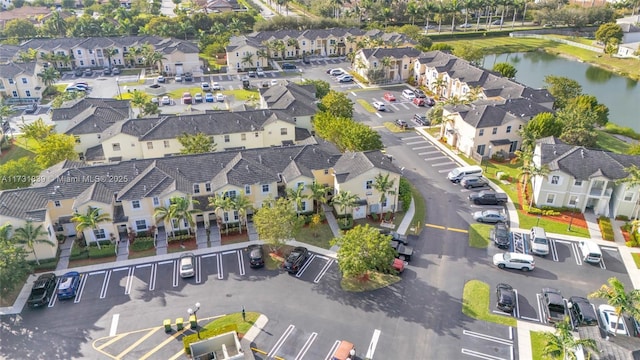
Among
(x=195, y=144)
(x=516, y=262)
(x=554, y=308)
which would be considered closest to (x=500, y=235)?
(x=516, y=262)

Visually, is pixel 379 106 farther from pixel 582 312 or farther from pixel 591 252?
pixel 582 312

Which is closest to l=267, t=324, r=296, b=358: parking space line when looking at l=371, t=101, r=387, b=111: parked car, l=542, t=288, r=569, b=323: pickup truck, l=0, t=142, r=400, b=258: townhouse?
l=0, t=142, r=400, b=258: townhouse

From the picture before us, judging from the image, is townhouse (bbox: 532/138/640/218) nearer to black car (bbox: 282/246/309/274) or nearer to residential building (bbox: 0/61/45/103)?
black car (bbox: 282/246/309/274)

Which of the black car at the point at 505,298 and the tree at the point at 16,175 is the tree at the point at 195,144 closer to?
the tree at the point at 16,175

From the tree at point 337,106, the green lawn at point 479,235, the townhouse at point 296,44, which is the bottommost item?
the green lawn at point 479,235

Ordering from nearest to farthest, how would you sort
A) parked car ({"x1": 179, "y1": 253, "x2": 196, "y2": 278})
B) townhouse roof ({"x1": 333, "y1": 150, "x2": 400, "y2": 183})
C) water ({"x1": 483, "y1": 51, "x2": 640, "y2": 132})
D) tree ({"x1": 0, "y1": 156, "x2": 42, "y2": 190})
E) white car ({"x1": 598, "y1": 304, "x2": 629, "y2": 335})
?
white car ({"x1": 598, "y1": 304, "x2": 629, "y2": 335}) < parked car ({"x1": 179, "y1": 253, "x2": 196, "y2": 278}) < townhouse roof ({"x1": 333, "y1": 150, "x2": 400, "y2": 183}) < tree ({"x1": 0, "y1": 156, "x2": 42, "y2": 190}) < water ({"x1": 483, "y1": 51, "x2": 640, "y2": 132})

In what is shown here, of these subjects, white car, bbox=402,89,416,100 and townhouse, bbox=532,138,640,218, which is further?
white car, bbox=402,89,416,100

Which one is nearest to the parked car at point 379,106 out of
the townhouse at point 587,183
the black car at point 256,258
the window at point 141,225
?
the townhouse at point 587,183
